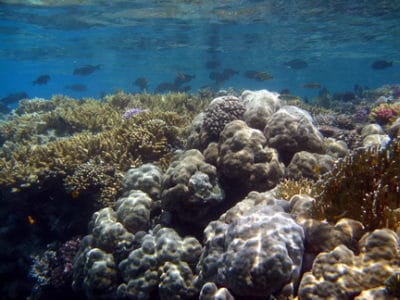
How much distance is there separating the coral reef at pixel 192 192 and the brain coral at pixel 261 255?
1.30m

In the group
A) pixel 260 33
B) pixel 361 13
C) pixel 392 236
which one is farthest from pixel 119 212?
pixel 260 33

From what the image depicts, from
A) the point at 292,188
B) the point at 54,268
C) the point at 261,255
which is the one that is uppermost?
the point at 261,255

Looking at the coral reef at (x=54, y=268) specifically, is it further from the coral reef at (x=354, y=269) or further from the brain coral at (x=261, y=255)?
the coral reef at (x=354, y=269)

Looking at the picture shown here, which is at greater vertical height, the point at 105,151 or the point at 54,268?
the point at 105,151

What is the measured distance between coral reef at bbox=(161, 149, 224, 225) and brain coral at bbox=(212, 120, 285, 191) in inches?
16.3

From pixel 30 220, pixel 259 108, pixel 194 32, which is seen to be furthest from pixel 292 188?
pixel 194 32

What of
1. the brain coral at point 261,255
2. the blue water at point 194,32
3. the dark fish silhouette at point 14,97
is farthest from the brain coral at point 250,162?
the dark fish silhouette at point 14,97

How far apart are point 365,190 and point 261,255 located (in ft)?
5.64

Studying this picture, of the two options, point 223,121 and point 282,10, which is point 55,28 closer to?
point 282,10

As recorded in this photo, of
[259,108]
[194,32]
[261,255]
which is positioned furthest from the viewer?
[194,32]

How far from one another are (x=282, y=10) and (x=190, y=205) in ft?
88.6

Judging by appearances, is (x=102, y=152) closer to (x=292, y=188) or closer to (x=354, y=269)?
(x=292, y=188)

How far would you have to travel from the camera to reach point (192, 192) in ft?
19.6

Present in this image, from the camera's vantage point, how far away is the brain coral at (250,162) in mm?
6168
